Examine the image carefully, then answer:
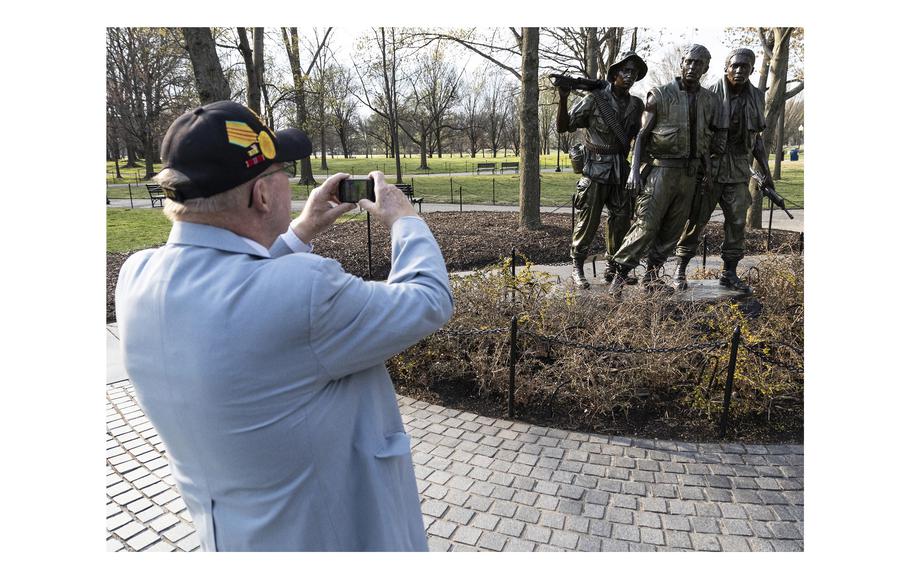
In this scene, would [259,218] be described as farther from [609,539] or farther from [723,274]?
[723,274]

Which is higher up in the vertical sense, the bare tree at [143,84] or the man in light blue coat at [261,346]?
the bare tree at [143,84]

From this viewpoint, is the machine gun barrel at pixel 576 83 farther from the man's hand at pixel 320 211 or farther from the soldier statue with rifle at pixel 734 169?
the man's hand at pixel 320 211

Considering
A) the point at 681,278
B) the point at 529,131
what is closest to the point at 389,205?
the point at 681,278

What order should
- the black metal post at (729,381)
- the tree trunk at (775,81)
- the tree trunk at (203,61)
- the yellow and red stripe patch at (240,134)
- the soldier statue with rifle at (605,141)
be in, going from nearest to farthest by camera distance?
the yellow and red stripe patch at (240,134), the black metal post at (729,381), the soldier statue with rifle at (605,141), the tree trunk at (203,61), the tree trunk at (775,81)

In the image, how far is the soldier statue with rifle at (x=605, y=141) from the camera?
6.36 meters

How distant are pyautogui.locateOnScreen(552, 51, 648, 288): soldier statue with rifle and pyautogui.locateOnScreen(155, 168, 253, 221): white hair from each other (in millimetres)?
5189

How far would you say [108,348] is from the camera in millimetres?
6395

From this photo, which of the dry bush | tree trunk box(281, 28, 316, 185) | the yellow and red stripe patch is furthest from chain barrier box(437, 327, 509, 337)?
tree trunk box(281, 28, 316, 185)

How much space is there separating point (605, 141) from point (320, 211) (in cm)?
553

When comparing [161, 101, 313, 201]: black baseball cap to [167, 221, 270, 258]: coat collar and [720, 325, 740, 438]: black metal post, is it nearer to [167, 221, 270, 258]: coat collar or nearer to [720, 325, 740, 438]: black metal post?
[167, 221, 270, 258]: coat collar

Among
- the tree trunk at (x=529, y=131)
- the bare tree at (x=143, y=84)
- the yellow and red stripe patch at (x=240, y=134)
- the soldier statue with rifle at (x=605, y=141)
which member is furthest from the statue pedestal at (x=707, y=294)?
the bare tree at (x=143, y=84)

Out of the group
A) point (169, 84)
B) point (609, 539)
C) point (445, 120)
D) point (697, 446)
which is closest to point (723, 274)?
point (697, 446)

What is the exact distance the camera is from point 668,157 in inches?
237

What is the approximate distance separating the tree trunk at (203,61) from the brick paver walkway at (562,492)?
5.10 meters
